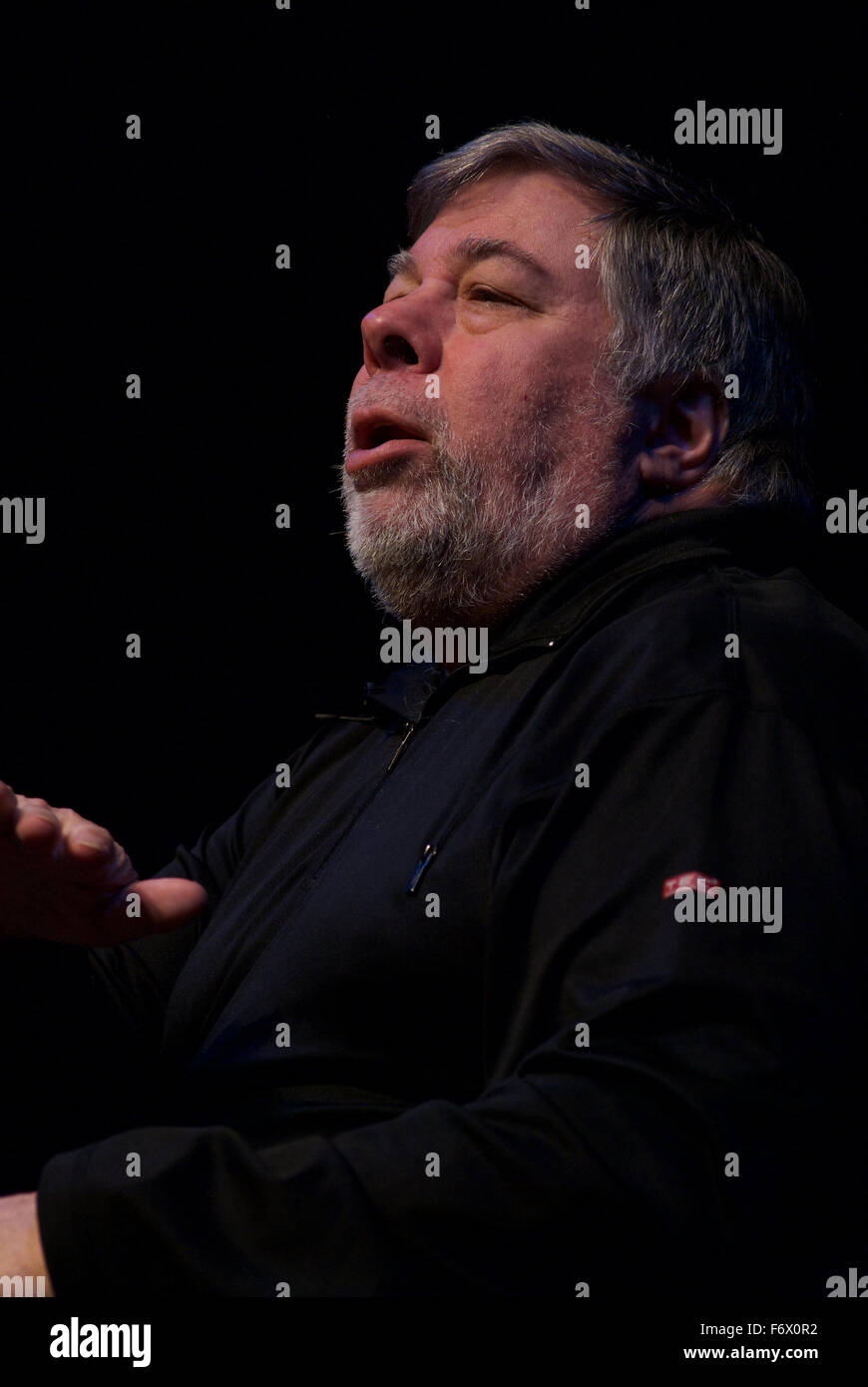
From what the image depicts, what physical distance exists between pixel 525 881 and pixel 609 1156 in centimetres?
26

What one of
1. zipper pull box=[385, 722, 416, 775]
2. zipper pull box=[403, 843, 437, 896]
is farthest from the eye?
zipper pull box=[403, 843, 437, 896]

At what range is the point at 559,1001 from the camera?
3.57 feet

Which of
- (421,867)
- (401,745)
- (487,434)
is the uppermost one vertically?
(487,434)

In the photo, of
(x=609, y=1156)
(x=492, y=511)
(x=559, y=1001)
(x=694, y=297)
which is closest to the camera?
(x=609, y=1156)

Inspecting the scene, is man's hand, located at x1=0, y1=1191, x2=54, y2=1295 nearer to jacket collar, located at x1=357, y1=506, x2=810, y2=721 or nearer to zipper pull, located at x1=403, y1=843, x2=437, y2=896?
zipper pull, located at x1=403, y1=843, x2=437, y2=896

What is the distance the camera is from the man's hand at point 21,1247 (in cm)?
95

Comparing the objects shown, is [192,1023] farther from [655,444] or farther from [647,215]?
[647,215]

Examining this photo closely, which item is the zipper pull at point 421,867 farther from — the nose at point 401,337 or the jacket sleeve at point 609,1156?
the nose at point 401,337

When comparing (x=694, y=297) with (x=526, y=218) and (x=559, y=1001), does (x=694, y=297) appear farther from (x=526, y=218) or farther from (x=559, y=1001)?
(x=559, y=1001)

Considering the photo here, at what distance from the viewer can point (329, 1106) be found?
3.87 ft

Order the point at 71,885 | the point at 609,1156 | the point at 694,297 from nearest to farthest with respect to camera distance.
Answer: the point at 609,1156 → the point at 71,885 → the point at 694,297

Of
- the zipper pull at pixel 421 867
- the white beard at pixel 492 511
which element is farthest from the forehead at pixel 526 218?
the zipper pull at pixel 421 867

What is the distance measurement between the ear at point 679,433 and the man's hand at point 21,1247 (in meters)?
1.13

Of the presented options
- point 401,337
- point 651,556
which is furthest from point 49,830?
point 401,337
